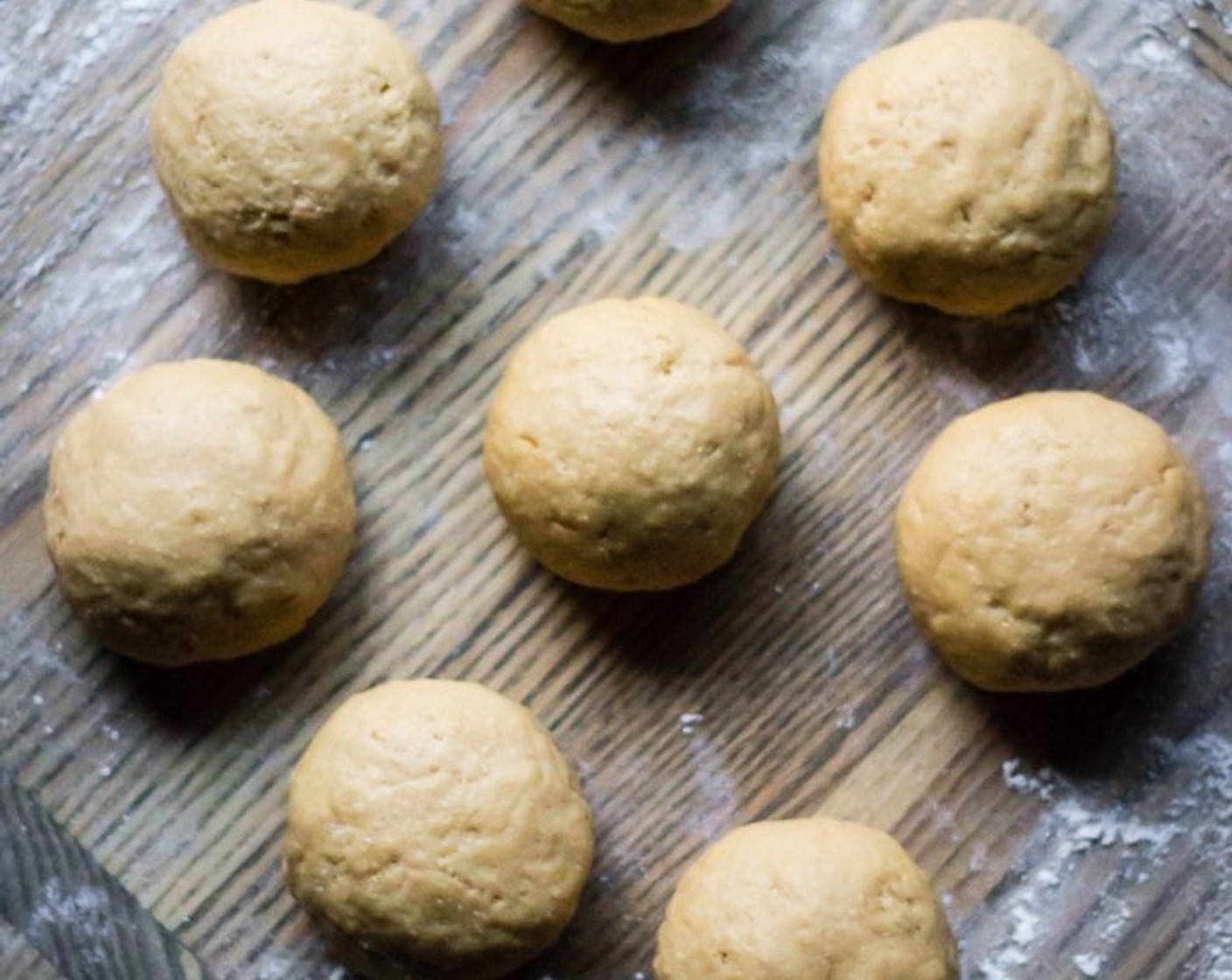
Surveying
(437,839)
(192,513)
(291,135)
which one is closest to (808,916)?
(437,839)

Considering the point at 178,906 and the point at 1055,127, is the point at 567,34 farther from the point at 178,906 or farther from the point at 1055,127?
the point at 178,906

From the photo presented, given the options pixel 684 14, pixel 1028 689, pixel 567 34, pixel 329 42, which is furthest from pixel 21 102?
pixel 1028 689

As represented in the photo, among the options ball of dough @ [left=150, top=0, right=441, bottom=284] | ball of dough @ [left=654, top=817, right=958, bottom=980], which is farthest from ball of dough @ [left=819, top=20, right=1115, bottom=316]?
ball of dough @ [left=654, top=817, right=958, bottom=980]

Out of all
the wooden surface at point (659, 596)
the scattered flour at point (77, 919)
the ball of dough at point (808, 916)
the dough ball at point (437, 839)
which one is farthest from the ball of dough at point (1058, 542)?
the scattered flour at point (77, 919)

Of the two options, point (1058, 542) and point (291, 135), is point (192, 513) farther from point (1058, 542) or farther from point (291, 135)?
point (1058, 542)

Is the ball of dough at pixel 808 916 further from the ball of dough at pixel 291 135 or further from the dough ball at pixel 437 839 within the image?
the ball of dough at pixel 291 135

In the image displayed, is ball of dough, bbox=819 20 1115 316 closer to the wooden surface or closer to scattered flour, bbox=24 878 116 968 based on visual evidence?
the wooden surface
